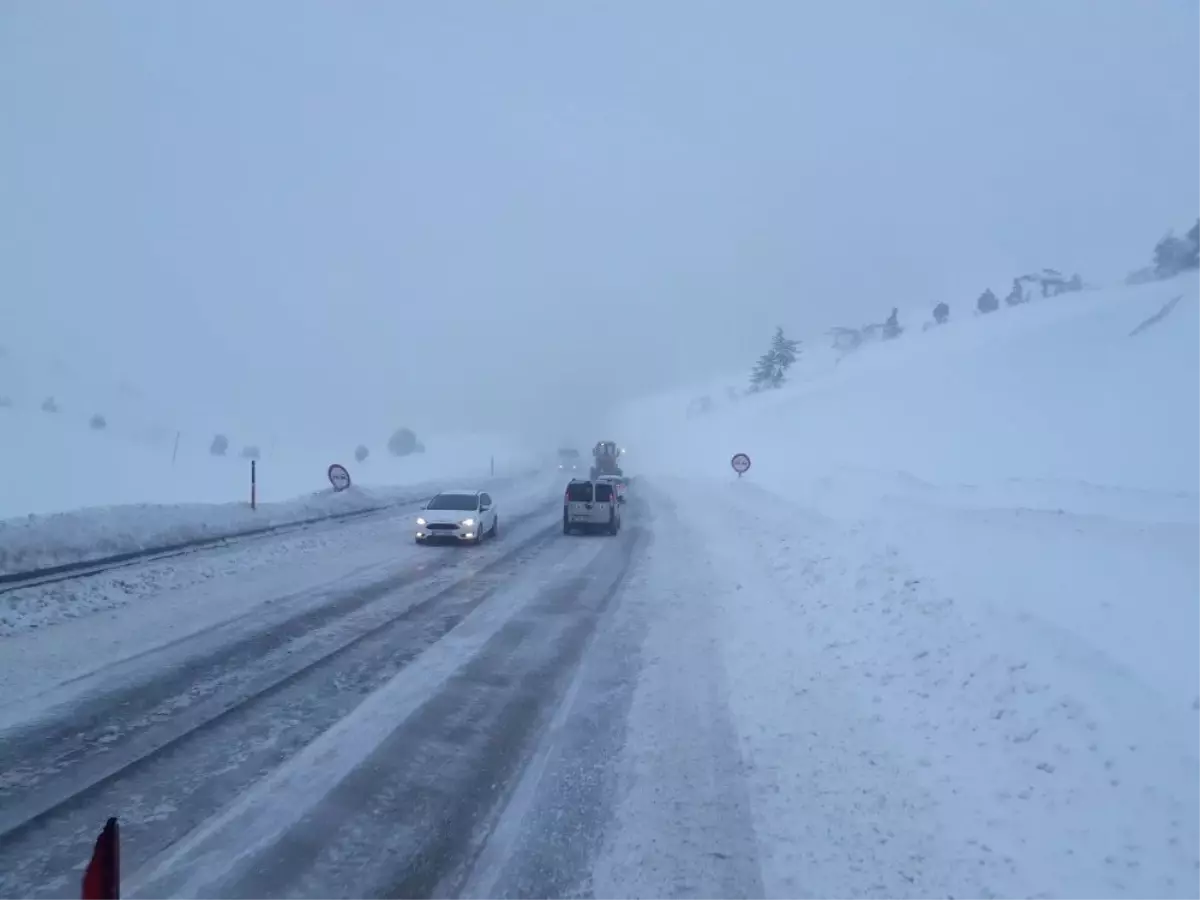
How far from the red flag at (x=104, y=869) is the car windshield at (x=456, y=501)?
22184 mm

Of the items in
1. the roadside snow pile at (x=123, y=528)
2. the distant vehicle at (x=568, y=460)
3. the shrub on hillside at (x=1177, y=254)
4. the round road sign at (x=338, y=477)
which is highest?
the shrub on hillside at (x=1177, y=254)

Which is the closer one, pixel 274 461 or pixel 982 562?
pixel 982 562

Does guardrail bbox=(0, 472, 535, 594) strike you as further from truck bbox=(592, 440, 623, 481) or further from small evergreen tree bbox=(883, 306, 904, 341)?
small evergreen tree bbox=(883, 306, 904, 341)

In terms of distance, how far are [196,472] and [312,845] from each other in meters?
90.4

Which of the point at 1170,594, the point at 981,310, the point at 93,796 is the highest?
the point at 981,310

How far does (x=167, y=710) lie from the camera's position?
8.87 meters

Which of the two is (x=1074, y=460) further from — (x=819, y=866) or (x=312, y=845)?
(x=312, y=845)

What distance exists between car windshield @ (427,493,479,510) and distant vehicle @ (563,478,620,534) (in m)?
3.77

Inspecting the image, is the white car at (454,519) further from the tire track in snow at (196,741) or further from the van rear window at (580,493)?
the tire track in snow at (196,741)

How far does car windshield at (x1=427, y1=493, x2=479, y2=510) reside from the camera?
2547 cm

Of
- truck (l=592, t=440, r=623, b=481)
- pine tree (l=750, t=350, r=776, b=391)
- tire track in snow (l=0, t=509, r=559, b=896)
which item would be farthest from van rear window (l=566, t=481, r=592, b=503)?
pine tree (l=750, t=350, r=776, b=391)

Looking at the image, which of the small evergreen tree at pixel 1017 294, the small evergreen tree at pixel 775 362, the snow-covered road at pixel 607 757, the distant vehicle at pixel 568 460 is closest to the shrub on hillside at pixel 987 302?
the small evergreen tree at pixel 1017 294

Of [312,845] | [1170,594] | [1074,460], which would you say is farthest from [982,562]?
[1074,460]

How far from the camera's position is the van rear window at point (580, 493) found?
28.6m
